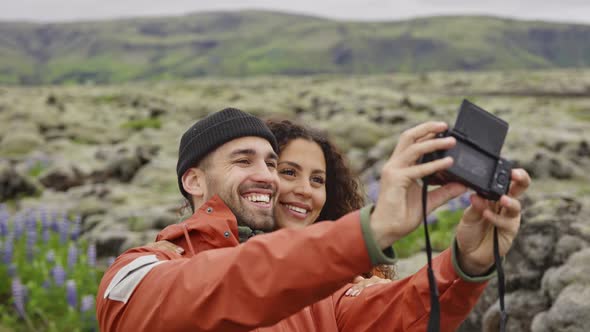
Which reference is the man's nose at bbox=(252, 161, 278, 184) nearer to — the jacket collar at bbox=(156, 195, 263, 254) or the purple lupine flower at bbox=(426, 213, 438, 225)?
the jacket collar at bbox=(156, 195, 263, 254)

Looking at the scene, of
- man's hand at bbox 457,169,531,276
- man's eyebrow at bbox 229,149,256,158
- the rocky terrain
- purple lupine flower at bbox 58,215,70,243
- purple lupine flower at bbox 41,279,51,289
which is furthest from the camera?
purple lupine flower at bbox 58,215,70,243

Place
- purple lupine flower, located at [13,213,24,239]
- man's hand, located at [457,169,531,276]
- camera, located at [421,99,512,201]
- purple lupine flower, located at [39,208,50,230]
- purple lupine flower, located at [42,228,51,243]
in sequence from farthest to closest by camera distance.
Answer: purple lupine flower, located at [39,208,50,230] < purple lupine flower, located at [42,228,51,243] < purple lupine flower, located at [13,213,24,239] < man's hand, located at [457,169,531,276] < camera, located at [421,99,512,201]

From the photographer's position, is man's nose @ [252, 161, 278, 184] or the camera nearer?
the camera

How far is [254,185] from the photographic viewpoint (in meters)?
3.73

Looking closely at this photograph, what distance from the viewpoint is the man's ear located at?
3949 millimetres

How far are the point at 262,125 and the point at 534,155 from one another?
12.6m

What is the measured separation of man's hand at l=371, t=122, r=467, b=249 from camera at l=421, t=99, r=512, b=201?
1.9 inches

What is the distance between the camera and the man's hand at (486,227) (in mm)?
2742

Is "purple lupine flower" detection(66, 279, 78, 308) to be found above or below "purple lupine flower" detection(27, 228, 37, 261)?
above

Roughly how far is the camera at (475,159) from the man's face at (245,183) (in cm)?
135

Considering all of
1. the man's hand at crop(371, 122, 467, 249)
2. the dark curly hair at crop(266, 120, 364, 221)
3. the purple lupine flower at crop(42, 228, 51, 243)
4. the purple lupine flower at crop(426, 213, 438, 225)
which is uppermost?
Answer: the man's hand at crop(371, 122, 467, 249)

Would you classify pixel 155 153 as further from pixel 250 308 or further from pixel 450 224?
pixel 250 308

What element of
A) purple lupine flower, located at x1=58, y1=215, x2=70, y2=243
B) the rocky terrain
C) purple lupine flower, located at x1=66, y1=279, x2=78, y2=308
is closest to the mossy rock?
the rocky terrain

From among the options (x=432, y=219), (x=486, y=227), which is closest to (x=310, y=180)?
(x=486, y=227)
